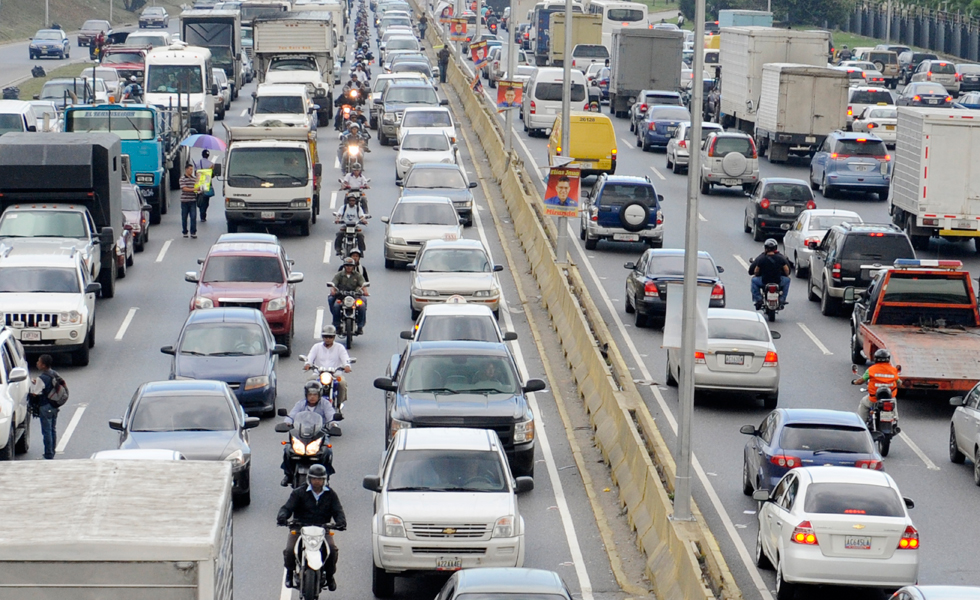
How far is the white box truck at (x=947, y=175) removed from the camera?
1448 inches

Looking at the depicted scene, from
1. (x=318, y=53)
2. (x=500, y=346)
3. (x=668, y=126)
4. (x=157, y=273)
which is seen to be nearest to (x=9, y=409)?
(x=500, y=346)

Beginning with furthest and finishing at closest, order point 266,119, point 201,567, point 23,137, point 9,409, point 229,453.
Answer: point 266,119 → point 23,137 → point 9,409 → point 229,453 → point 201,567

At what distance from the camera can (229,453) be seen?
18969mm

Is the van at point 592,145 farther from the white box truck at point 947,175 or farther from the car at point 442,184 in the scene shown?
the white box truck at point 947,175

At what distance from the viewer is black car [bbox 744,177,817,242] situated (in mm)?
38188

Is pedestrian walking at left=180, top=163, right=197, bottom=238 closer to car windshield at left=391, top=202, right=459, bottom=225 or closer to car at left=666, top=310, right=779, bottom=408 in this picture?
car windshield at left=391, top=202, right=459, bottom=225

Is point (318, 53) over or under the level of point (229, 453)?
over

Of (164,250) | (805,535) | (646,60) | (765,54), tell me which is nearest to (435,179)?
(164,250)

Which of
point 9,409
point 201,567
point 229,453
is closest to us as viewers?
point 201,567

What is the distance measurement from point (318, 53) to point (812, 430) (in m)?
42.4

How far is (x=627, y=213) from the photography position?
36625 millimetres

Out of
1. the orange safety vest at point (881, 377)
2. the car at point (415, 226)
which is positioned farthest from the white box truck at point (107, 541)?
the car at point (415, 226)

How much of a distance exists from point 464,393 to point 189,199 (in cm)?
1816

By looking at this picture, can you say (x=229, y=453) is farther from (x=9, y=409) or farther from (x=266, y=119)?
(x=266, y=119)
